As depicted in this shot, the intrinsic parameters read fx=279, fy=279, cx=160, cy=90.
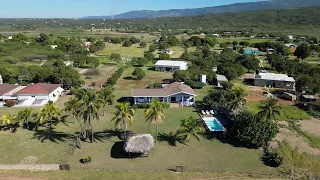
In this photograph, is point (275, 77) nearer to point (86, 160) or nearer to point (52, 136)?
point (86, 160)

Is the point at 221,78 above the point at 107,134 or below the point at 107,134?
above

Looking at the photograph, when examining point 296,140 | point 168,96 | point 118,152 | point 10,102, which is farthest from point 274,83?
point 10,102

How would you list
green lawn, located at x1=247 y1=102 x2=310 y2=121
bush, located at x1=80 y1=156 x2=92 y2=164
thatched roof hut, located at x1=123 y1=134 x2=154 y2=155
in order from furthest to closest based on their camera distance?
green lawn, located at x1=247 y1=102 x2=310 y2=121 < thatched roof hut, located at x1=123 y1=134 x2=154 y2=155 < bush, located at x1=80 y1=156 x2=92 y2=164

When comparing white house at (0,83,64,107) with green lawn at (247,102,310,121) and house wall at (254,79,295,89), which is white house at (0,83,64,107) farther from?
house wall at (254,79,295,89)

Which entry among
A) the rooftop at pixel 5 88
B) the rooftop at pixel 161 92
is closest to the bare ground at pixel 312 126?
the rooftop at pixel 161 92

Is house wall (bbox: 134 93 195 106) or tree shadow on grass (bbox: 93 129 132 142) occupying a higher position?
house wall (bbox: 134 93 195 106)

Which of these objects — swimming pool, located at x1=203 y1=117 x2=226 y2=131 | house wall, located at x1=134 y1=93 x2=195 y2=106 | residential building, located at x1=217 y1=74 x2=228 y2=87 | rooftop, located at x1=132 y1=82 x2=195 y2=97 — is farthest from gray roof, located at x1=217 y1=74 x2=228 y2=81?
swimming pool, located at x1=203 y1=117 x2=226 y2=131

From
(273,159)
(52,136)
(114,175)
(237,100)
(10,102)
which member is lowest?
(273,159)
